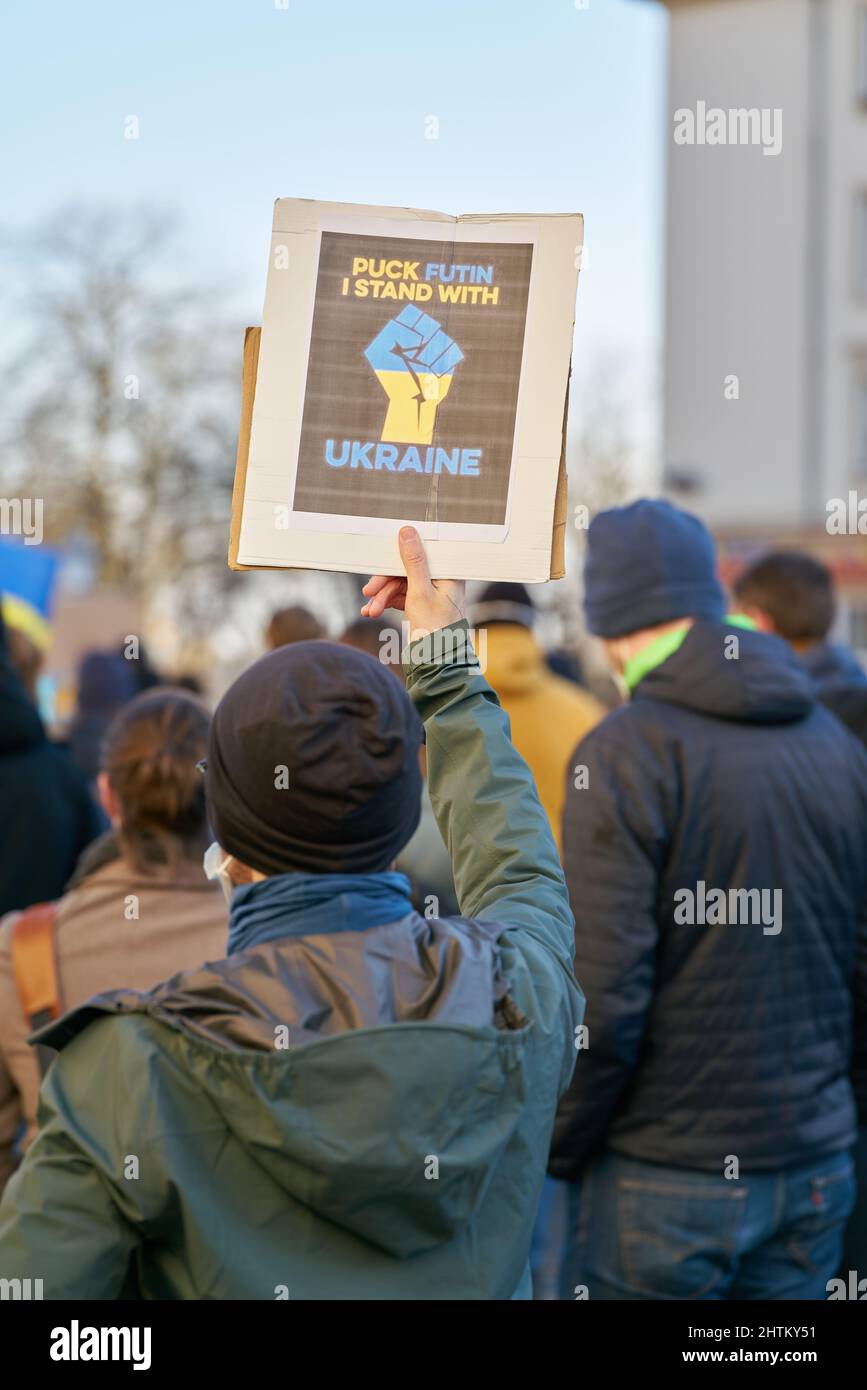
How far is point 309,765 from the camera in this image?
1740mm

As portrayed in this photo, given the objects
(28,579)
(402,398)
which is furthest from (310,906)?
(28,579)

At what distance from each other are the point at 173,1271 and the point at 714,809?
152cm

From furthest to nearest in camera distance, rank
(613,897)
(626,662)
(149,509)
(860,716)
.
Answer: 1. (149,509)
2. (860,716)
3. (626,662)
4. (613,897)

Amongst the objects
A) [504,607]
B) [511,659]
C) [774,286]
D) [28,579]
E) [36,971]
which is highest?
[774,286]

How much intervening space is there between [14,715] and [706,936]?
89.7 inches

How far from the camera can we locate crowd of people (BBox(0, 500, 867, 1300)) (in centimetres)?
160

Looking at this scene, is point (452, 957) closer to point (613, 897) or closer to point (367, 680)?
point (367, 680)

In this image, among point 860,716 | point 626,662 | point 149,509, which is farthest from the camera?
point 149,509

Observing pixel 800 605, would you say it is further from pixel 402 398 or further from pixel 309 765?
pixel 309 765

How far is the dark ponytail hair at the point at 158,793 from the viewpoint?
287 cm

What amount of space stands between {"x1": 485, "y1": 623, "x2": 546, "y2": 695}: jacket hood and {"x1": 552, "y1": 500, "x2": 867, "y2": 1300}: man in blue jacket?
2089 mm

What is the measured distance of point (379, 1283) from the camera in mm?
1654
